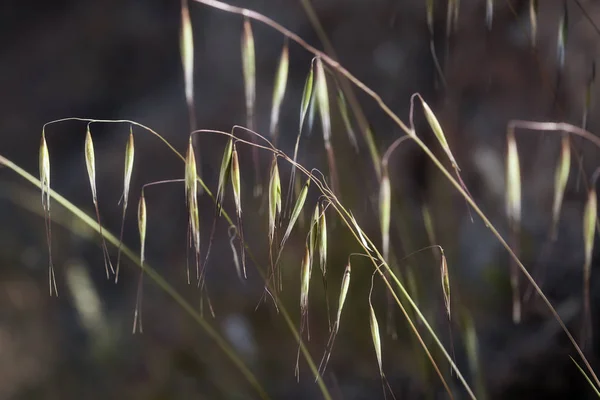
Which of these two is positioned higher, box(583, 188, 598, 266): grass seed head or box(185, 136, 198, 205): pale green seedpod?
box(185, 136, 198, 205): pale green seedpod

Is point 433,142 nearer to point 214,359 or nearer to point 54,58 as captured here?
point 214,359

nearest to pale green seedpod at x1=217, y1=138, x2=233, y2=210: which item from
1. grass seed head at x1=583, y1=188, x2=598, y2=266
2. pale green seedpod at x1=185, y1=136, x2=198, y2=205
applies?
pale green seedpod at x1=185, y1=136, x2=198, y2=205

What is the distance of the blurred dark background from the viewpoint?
638 mm

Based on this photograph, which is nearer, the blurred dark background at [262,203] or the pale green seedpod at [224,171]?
the pale green seedpod at [224,171]

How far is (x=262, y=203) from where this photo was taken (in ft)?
2.26

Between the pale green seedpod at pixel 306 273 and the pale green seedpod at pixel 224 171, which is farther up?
the pale green seedpod at pixel 224 171

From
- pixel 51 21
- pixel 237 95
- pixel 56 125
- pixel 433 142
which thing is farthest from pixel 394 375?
pixel 51 21

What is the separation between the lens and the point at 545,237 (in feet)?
2.10

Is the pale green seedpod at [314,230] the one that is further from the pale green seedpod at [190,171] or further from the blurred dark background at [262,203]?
the blurred dark background at [262,203]

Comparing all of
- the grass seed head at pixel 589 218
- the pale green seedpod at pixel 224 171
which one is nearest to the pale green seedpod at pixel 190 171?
the pale green seedpod at pixel 224 171

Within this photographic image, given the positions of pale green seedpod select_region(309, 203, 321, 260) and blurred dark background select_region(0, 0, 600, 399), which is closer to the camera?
pale green seedpod select_region(309, 203, 321, 260)

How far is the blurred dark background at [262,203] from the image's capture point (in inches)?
25.1

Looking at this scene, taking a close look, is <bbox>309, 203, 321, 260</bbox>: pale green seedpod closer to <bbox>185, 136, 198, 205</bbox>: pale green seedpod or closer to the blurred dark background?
<bbox>185, 136, 198, 205</bbox>: pale green seedpod

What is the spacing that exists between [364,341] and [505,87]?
0.34 m
